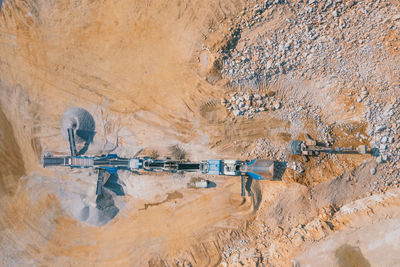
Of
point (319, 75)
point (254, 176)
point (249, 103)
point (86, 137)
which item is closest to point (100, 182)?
point (86, 137)

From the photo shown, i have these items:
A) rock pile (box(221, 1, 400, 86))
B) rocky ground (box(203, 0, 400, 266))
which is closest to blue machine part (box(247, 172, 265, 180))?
rocky ground (box(203, 0, 400, 266))

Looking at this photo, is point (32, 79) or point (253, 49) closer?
point (253, 49)

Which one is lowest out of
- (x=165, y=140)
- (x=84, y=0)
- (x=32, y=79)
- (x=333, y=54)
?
(x=165, y=140)

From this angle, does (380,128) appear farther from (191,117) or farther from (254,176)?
(191,117)

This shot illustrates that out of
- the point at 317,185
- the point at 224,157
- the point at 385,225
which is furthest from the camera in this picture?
the point at 224,157

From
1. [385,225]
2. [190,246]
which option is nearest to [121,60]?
[190,246]

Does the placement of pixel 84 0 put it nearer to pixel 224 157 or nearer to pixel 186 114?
pixel 186 114
